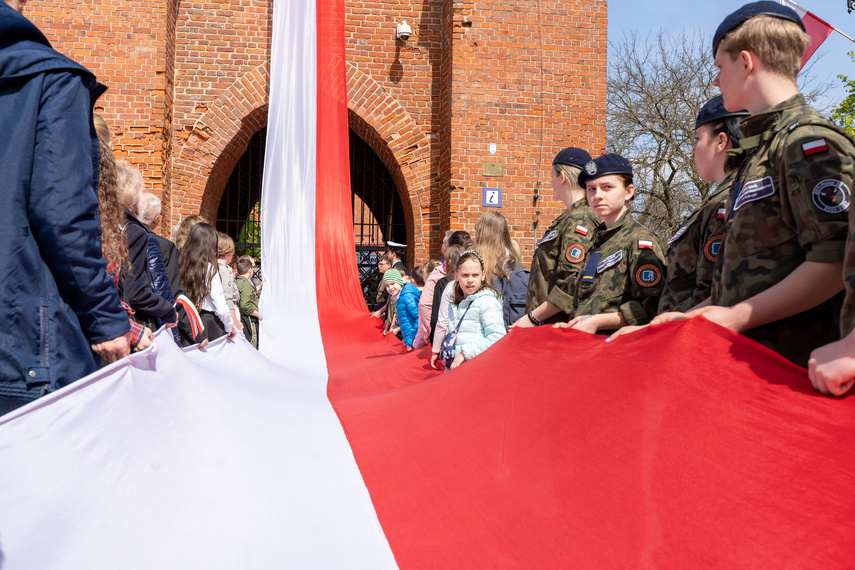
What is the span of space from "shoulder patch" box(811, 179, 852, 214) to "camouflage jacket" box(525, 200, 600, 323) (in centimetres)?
176

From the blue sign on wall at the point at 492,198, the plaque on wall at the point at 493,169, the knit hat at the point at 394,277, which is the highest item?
the plaque on wall at the point at 493,169

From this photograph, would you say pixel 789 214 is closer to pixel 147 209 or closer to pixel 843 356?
pixel 843 356

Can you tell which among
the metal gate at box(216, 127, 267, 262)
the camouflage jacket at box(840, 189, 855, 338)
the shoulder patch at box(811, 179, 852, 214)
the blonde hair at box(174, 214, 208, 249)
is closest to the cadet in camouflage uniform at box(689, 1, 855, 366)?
the shoulder patch at box(811, 179, 852, 214)

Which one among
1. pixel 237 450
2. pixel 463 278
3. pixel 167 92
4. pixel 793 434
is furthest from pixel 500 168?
A: pixel 793 434

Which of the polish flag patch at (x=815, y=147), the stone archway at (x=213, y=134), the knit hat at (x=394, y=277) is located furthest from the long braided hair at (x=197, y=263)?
the stone archway at (x=213, y=134)

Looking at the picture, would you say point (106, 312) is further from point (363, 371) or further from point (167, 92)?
point (167, 92)

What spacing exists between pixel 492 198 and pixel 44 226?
7.75 meters

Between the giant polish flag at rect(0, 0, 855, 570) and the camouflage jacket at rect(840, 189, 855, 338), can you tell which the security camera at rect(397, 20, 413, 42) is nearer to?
the giant polish flag at rect(0, 0, 855, 570)

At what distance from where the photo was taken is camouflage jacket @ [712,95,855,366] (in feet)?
5.47

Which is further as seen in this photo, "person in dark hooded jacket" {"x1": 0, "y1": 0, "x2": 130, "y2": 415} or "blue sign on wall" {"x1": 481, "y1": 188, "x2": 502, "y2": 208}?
"blue sign on wall" {"x1": 481, "y1": 188, "x2": 502, "y2": 208}

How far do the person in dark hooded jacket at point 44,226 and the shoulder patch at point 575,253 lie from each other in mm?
2260

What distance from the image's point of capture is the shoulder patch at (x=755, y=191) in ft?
6.08

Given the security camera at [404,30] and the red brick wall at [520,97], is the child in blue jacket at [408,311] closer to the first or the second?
the red brick wall at [520,97]

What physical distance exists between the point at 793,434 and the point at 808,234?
20.5 inches
